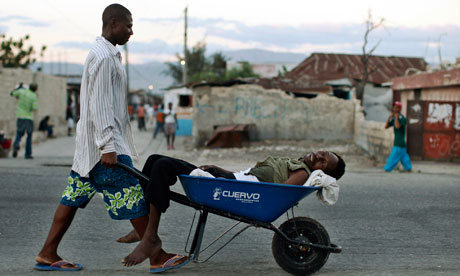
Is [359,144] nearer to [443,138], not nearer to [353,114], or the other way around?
[353,114]

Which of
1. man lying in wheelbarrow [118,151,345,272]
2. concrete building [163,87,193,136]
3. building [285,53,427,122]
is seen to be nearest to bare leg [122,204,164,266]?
man lying in wheelbarrow [118,151,345,272]

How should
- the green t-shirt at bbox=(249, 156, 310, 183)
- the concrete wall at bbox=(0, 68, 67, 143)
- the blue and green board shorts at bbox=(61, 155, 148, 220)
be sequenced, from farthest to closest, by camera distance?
the concrete wall at bbox=(0, 68, 67, 143) → the green t-shirt at bbox=(249, 156, 310, 183) → the blue and green board shorts at bbox=(61, 155, 148, 220)

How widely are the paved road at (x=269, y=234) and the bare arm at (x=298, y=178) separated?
73 cm

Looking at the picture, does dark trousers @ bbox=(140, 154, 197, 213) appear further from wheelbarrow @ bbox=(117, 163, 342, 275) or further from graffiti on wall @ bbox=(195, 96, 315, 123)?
graffiti on wall @ bbox=(195, 96, 315, 123)

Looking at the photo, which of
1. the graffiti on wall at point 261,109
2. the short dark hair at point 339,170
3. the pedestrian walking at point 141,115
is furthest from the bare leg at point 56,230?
the pedestrian walking at point 141,115

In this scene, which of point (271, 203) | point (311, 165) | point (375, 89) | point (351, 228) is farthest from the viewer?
point (375, 89)

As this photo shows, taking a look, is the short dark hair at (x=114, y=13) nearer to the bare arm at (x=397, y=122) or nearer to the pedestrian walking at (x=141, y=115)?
the bare arm at (x=397, y=122)

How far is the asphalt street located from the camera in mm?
4645

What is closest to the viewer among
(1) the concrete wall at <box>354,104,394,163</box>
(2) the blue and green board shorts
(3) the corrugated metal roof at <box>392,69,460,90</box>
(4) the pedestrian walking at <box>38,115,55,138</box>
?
(2) the blue and green board shorts

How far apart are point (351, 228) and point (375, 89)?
23.4 meters

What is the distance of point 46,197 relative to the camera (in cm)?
763

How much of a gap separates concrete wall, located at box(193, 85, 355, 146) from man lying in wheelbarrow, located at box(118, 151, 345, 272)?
1591 cm

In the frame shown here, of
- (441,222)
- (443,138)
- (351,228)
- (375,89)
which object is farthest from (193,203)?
(375,89)

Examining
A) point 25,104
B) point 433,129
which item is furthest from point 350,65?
point 25,104
